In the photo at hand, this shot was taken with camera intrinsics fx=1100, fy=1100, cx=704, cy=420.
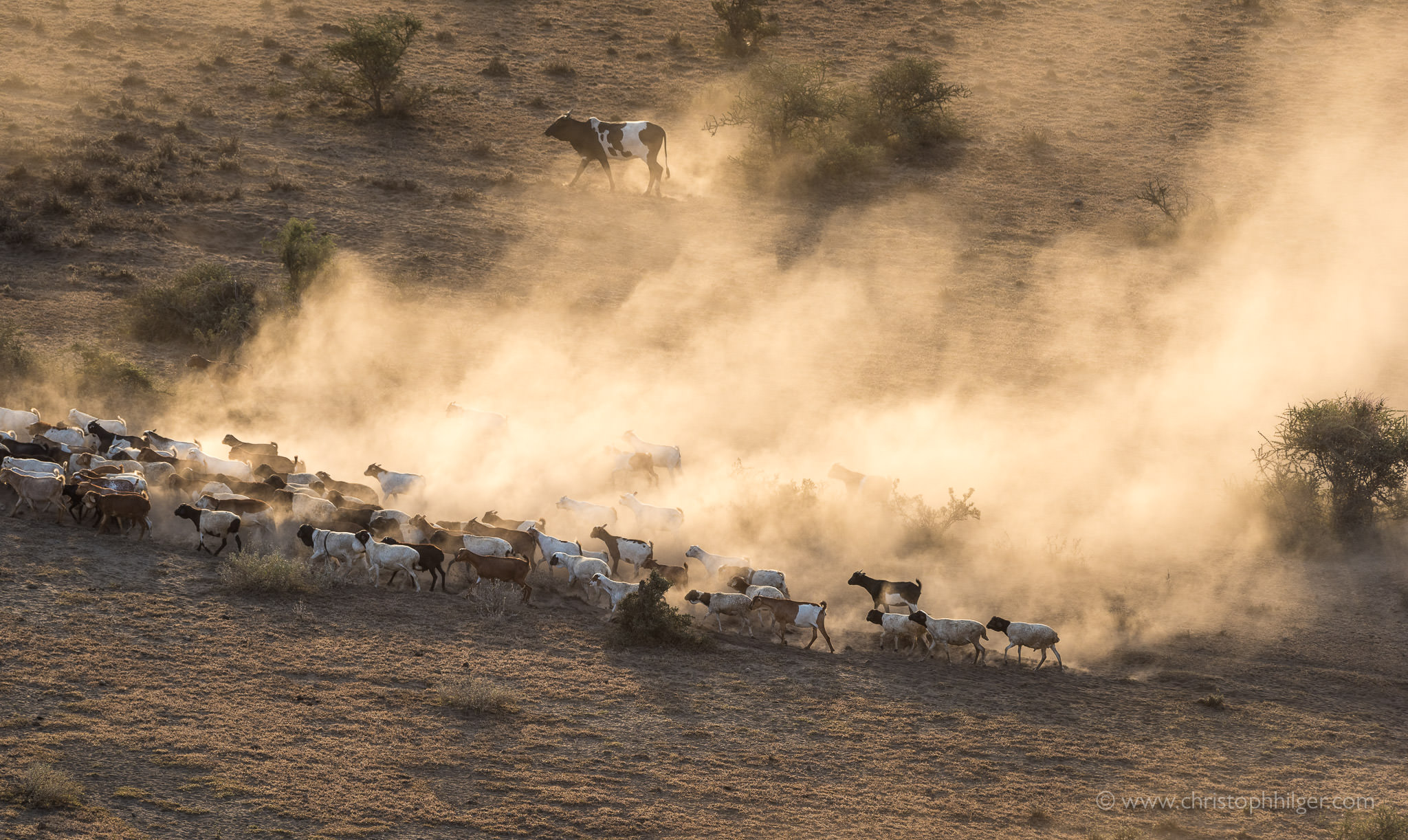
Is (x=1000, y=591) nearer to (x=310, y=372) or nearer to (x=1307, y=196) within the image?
(x=310, y=372)

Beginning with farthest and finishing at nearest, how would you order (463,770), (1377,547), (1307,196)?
(1307,196) < (1377,547) < (463,770)

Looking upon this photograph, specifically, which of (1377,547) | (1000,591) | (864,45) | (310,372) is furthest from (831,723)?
(864,45)

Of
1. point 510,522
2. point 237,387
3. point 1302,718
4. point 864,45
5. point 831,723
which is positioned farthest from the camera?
point 864,45

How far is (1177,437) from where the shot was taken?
57.6ft

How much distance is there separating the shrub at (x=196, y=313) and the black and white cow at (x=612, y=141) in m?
9.97

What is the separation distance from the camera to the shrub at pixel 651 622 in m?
11.2

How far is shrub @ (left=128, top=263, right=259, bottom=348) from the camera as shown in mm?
18234

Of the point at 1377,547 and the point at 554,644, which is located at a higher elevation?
the point at 1377,547

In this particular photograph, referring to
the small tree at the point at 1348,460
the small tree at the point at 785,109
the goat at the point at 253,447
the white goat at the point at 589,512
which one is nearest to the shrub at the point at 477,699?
the white goat at the point at 589,512

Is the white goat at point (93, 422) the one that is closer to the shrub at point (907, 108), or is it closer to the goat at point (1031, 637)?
the goat at point (1031, 637)

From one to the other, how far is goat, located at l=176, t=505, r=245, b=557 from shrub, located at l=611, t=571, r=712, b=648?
4.51m

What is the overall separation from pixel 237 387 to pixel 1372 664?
15.7 meters

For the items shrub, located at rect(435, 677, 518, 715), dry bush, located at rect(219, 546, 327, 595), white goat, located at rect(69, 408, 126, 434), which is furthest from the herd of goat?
shrub, located at rect(435, 677, 518, 715)

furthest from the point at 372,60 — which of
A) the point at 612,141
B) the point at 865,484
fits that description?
the point at 865,484
